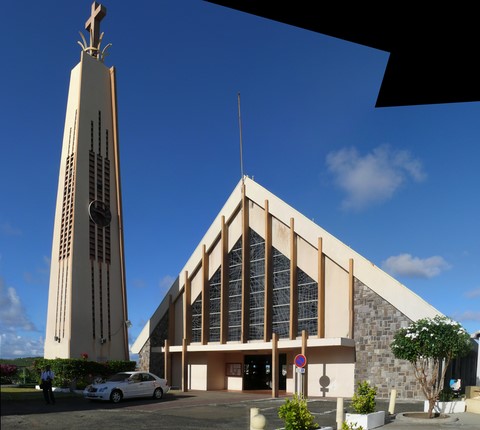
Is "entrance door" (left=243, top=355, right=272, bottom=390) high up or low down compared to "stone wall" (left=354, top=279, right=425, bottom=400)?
down

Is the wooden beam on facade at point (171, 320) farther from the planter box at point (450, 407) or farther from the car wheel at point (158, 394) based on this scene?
the planter box at point (450, 407)

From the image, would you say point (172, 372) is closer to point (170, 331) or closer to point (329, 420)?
point (170, 331)

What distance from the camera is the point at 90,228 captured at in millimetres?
33875

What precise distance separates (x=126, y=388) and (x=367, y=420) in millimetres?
12941

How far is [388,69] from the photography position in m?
2.86

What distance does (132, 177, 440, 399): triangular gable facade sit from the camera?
29.2 meters

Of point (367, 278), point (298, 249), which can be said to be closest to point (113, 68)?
point (298, 249)

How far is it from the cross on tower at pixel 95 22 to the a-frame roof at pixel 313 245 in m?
13.4

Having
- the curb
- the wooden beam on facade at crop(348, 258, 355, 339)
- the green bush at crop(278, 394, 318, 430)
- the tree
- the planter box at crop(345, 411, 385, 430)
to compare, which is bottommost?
the curb

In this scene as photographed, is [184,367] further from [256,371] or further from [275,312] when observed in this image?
[275,312]

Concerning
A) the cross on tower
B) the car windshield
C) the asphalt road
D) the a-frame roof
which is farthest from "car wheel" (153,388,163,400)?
the cross on tower

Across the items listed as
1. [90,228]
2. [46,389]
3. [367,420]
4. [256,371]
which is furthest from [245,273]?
[46,389]

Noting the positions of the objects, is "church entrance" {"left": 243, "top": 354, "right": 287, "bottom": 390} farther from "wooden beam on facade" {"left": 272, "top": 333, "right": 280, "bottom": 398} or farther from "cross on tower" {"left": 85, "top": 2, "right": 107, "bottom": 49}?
"cross on tower" {"left": 85, "top": 2, "right": 107, "bottom": 49}

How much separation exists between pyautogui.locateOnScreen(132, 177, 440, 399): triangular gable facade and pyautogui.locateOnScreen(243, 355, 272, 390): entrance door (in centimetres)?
7
